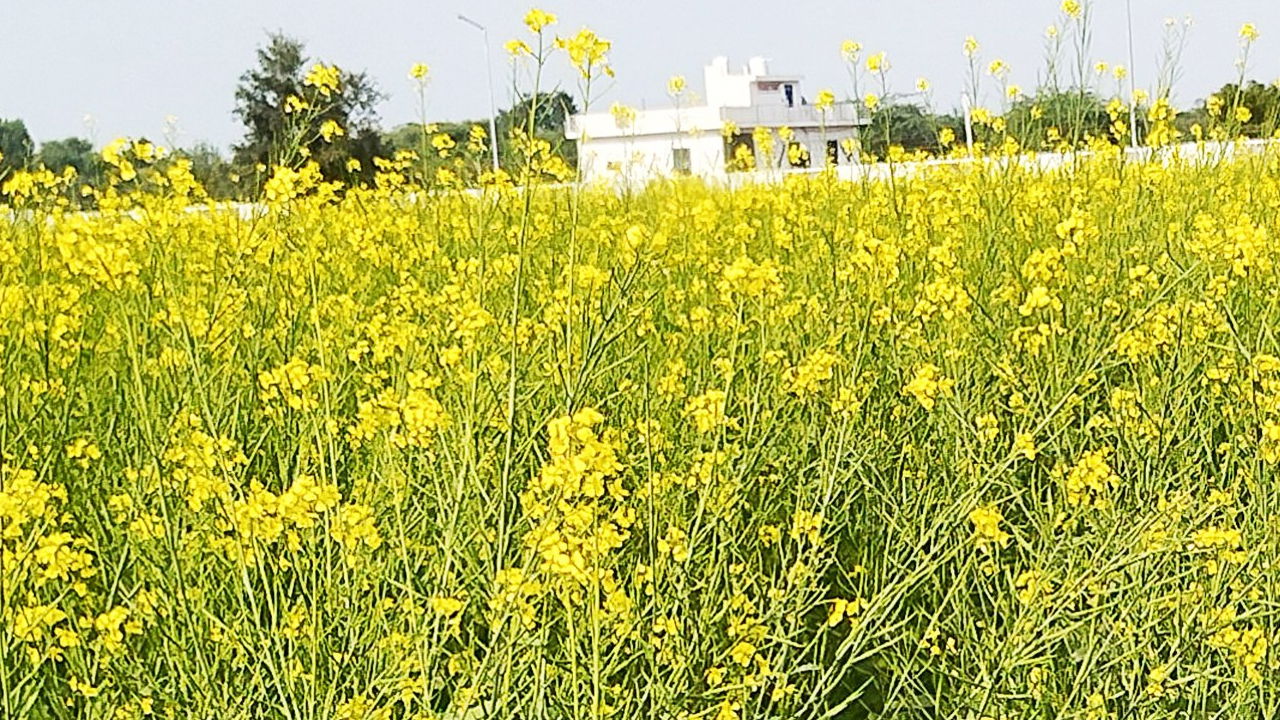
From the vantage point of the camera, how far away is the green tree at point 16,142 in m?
4.06

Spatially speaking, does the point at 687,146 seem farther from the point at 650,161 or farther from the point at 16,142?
the point at 16,142

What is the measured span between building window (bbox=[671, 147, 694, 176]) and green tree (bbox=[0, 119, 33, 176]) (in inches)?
104

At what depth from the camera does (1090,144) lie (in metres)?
4.77

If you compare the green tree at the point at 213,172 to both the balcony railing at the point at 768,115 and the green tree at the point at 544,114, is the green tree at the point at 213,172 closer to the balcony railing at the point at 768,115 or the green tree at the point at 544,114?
the green tree at the point at 544,114

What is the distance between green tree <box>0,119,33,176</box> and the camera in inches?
160

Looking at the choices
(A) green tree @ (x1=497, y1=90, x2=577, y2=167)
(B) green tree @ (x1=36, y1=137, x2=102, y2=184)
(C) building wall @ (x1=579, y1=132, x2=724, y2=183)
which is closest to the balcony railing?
(C) building wall @ (x1=579, y1=132, x2=724, y2=183)

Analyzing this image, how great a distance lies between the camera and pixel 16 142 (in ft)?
14.3

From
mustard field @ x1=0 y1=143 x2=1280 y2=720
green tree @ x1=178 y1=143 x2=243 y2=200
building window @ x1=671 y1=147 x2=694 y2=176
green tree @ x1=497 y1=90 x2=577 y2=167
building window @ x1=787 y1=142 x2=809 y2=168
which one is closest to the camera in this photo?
mustard field @ x1=0 y1=143 x2=1280 y2=720

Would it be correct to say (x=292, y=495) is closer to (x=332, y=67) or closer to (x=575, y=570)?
(x=575, y=570)

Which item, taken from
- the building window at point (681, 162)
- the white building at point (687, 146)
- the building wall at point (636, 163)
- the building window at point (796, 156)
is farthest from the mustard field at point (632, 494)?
the building window at point (681, 162)

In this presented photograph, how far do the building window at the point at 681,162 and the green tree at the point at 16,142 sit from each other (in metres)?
2.63

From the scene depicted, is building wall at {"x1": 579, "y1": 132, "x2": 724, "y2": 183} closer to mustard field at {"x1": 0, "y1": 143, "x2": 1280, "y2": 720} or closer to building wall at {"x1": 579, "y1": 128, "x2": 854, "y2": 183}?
building wall at {"x1": 579, "y1": 128, "x2": 854, "y2": 183}

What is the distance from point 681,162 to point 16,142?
10.3ft

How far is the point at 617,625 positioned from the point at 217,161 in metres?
3.32
